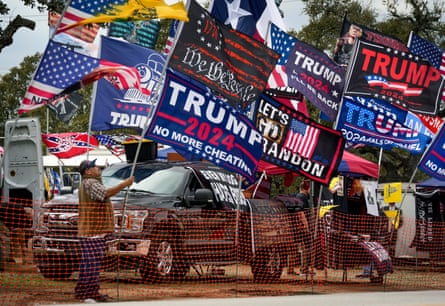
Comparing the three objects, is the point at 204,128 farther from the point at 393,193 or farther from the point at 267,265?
the point at 393,193

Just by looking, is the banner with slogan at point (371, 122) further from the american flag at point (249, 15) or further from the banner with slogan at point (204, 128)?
the banner with slogan at point (204, 128)

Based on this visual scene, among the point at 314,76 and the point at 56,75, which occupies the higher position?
the point at 314,76

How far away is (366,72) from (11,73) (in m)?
56.9

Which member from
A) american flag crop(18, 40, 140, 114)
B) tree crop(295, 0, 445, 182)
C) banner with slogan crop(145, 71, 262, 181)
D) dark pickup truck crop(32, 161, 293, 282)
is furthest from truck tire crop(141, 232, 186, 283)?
tree crop(295, 0, 445, 182)

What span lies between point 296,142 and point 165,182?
2.21 meters

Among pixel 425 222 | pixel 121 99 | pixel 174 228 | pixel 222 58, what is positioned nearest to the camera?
pixel 222 58

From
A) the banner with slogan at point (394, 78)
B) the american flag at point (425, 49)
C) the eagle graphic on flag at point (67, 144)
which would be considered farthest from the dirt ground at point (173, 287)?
the eagle graphic on flag at point (67, 144)

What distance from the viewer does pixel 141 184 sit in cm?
1493

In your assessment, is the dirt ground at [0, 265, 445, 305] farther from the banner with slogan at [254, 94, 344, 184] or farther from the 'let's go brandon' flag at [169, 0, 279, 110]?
the 'let's go brandon' flag at [169, 0, 279, 110]

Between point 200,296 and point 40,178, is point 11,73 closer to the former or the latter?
point 40,178

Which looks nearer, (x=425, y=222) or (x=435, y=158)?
(x=435, y=158)

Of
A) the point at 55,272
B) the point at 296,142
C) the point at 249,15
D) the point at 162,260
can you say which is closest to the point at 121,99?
the point at 249,15

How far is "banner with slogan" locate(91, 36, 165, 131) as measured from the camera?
61.3 feet

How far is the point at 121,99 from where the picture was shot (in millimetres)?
18812
